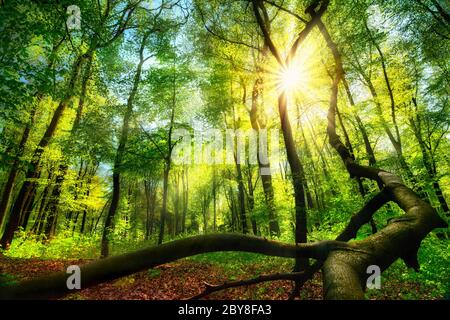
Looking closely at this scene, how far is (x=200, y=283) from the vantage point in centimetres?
1009

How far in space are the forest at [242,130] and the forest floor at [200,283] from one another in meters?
0.07

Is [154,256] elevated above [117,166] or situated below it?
below

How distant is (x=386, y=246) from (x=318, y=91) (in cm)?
1757

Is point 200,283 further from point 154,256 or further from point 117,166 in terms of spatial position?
Answer: point 154,256

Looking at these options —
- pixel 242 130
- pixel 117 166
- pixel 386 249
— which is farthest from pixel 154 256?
pixel 242 130

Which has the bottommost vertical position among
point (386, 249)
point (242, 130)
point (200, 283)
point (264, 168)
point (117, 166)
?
point (200, 283)

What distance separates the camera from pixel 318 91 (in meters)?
17.8

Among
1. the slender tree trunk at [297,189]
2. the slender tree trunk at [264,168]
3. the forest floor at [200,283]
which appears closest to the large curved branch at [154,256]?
the slender tree trunk at [297,189]

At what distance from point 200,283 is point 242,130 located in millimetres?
15611

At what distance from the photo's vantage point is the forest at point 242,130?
238 cm

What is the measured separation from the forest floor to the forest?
70 mm

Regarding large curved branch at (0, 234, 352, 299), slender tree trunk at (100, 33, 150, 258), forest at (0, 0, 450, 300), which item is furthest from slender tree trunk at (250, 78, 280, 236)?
large curved branch at (0, 234, 352, 299)
